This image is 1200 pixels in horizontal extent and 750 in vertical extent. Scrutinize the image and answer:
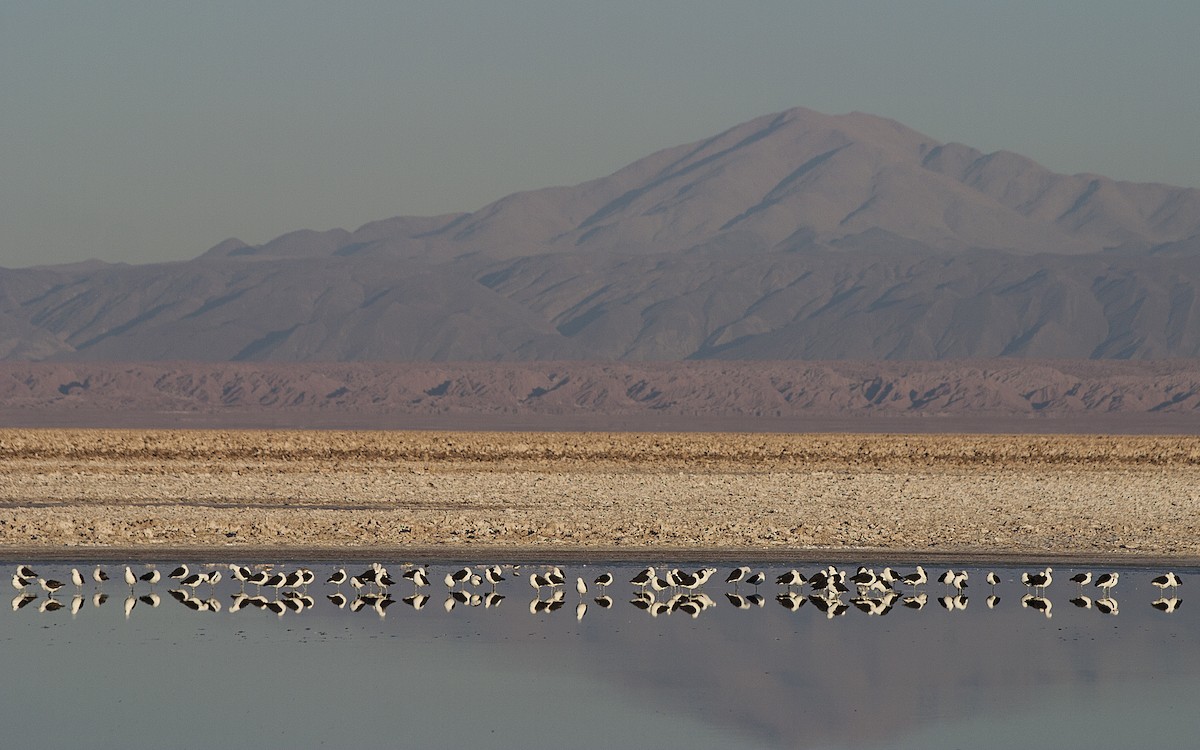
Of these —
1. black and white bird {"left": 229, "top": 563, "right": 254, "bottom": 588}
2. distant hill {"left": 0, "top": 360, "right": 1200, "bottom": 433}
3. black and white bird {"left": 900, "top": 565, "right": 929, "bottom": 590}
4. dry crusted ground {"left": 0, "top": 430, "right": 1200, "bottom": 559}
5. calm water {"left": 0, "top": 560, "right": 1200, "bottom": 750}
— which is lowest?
calm water {"left": 0, "top": 560, "right": 1200, "bottom": 750}

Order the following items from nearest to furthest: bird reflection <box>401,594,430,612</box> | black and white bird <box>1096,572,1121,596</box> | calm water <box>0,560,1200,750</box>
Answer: calm water <box>0,560,1200,750</box>
bird reflection <box>401,594,430,612</box>
black and white bird <box>1096,572,1121,596</box>

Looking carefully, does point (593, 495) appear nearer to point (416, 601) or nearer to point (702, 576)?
point (702, 576)

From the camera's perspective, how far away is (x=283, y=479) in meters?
38.7

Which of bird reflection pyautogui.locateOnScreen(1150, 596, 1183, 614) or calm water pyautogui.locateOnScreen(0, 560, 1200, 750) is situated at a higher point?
bird reflection pyautogui.locateOnScreen(1150, 596, 1183, 614)

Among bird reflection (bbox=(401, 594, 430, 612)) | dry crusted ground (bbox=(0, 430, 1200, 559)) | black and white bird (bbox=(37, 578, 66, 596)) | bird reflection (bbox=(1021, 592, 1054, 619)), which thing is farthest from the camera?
dry crusted ground (bbox=(0, 430, 1200, 559))

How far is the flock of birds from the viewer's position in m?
18.5

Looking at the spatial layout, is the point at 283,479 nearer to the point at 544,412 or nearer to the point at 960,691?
the point at 960,691

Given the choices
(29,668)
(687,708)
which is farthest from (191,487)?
(687,708)

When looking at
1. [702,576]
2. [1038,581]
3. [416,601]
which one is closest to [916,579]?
[1038,581]

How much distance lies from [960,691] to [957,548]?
1015 cm

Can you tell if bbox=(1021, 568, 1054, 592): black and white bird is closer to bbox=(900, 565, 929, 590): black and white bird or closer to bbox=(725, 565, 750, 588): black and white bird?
bbox=(900, 565, 929, 590): black and white bird

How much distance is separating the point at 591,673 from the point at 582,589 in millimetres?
4093

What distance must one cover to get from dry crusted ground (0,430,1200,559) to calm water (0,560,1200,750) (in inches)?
197

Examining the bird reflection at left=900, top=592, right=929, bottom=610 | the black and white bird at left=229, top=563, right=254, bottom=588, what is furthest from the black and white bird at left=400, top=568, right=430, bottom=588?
the bird reflection at left=900, top=592, right=929, bottom=610
